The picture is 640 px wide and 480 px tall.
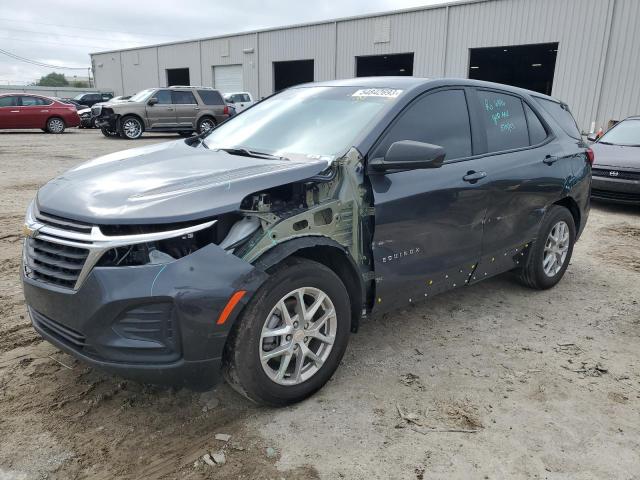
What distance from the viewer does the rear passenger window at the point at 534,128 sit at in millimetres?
4383

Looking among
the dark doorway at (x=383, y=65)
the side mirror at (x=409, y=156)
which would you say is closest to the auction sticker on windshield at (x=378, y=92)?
the side mirror at (x=409, y=156)

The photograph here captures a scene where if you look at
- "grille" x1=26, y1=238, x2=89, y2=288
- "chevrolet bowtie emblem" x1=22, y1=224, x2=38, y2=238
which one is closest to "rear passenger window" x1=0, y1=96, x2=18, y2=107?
"chevrolet bowtie emblem" x1=22, y1=224, x2=38, y2=238

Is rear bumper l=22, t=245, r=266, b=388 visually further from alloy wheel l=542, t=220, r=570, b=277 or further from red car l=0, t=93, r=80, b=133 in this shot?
red car l=0, t=93, r=80, b=133

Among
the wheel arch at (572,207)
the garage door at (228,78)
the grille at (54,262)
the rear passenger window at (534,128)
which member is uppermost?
the garage door at (228,78)

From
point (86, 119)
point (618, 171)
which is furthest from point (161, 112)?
point (618, 171)

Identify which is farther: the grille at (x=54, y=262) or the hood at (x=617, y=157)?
the hood at (x=617, y=157)

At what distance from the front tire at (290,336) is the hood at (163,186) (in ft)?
1.45

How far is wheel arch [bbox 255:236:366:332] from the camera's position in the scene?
2553 mm

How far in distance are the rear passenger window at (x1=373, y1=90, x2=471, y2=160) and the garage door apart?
1154 inches

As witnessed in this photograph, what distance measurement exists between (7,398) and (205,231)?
1515 mm

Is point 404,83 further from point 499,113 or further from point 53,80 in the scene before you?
point 53,80

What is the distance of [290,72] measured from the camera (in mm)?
32219

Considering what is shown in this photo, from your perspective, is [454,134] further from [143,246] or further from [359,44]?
[359,44]

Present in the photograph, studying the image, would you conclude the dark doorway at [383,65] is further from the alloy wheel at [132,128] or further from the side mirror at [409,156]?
the side mirror at [409,156]
